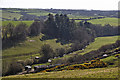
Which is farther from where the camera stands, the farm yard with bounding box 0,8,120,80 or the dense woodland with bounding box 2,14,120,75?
the dense woodland with bounding box 2,14,120,75

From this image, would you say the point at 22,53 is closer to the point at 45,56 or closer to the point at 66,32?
the point at 45,56

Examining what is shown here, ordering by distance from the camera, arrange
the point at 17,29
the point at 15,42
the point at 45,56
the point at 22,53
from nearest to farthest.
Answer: the point at 45,56, the point at 22,53, the point at 15,42, the point at 17,29

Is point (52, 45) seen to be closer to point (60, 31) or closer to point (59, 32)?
point (59, 32)

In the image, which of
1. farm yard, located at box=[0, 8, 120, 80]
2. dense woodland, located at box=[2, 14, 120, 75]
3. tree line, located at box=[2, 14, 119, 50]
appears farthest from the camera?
tree line, located at box=[2, 14, 119, 50]

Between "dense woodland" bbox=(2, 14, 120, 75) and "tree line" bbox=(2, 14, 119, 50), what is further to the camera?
"tree line" bbox=(2, 14, 119, 50)

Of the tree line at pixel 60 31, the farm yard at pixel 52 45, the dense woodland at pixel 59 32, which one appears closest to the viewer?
the farm yard at pixel 52 45

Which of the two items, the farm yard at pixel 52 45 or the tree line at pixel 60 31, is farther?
the tree line at pixel 60 31

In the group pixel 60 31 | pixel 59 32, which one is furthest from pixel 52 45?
pixel 60 31

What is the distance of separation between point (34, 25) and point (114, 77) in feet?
334

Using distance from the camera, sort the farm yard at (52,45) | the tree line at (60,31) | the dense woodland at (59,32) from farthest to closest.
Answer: the tree line at (60,31) < the dense woodland at (59,32) < the farm yard at (52,45)

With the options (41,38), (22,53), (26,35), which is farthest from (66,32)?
(22,53)

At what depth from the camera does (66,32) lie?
126 metres

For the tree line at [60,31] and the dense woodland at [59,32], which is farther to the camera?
the tree line at [60,31]

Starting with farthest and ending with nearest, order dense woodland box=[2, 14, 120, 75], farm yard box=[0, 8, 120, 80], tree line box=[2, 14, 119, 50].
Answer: tree line box=[2, 14, 119, 50] → dense woodland box=[2, 14, 120, 75] → farm yard box=[0, 8, 120, 80]
